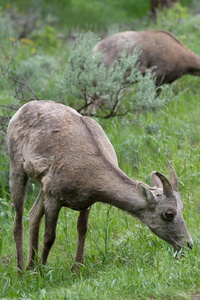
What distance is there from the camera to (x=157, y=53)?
11.1 metres

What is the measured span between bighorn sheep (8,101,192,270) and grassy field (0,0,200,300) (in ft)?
1.00

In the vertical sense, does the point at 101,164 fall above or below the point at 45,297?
above

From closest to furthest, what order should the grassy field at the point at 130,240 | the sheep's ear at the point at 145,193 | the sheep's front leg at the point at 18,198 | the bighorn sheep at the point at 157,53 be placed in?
1. the grassy field at the point at 130,240
2. the sheep's ear at the point at 145,193
3. the sheep's front leg at the point at 18,198
4. the bighorn sheep at the point at 157,53

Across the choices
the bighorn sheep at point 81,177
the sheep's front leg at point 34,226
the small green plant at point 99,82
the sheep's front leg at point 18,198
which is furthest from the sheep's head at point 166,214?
the small green plant at point 99,82

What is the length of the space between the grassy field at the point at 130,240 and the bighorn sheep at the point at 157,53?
52cm

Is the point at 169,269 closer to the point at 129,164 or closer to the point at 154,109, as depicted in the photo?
the point at 129,164

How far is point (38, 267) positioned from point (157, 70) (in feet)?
19.0

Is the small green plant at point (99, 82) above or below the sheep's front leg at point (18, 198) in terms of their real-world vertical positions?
above

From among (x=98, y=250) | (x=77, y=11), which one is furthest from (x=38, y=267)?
(x=77, y=11)

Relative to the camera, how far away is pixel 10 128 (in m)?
6.78

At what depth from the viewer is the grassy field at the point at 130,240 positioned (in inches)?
211

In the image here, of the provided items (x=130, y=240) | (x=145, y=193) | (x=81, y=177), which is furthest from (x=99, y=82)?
(x=145, y=193)

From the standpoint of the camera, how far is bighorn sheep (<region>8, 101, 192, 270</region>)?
19.3 feet

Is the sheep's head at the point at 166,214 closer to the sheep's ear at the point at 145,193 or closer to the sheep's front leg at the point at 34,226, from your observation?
the sheep's ear at the point at 145,193
